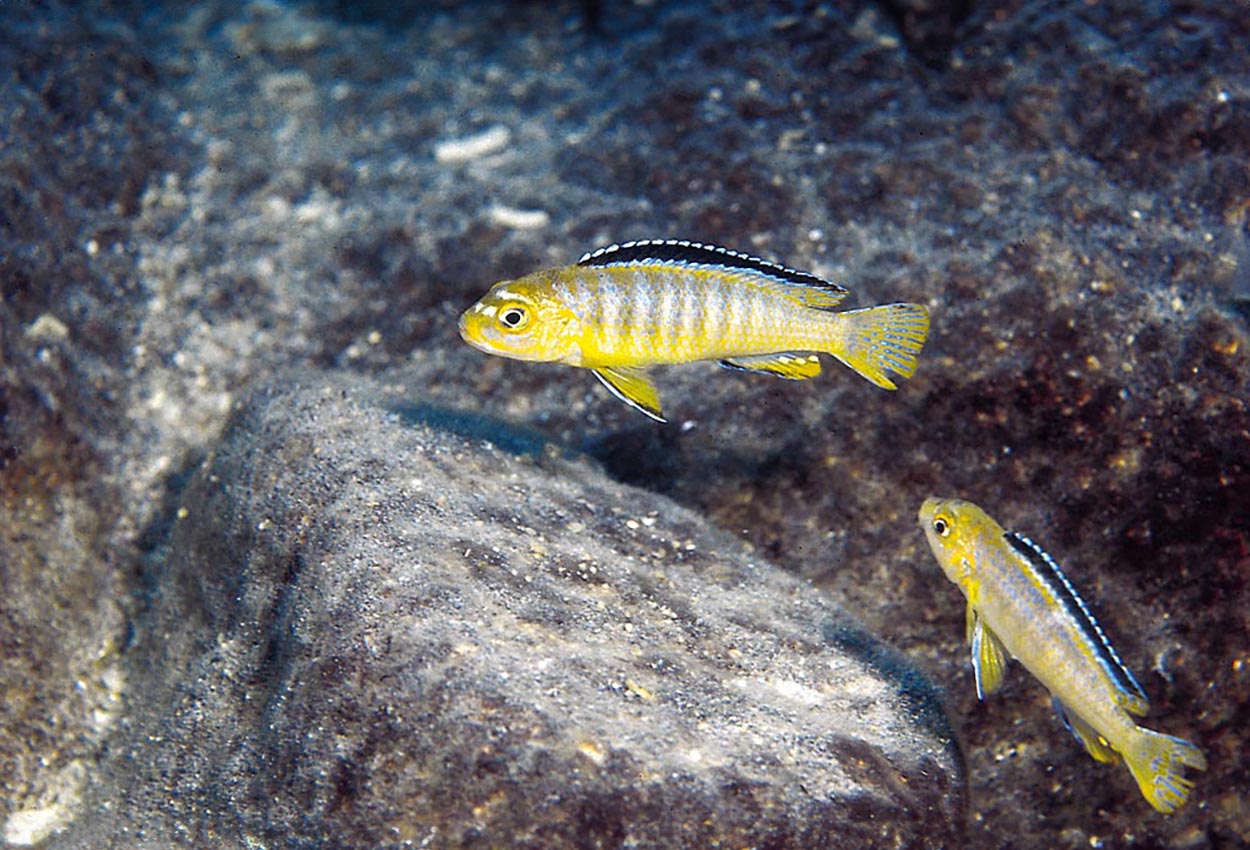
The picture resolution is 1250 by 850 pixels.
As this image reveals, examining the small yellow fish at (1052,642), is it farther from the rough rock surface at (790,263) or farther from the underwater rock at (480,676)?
the rough rock surface at (790,263)

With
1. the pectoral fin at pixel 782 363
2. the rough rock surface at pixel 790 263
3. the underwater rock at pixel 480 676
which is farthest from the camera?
the rough rock surface at pixel 790 263

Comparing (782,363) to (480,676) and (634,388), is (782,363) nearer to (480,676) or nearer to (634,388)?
(634,388)

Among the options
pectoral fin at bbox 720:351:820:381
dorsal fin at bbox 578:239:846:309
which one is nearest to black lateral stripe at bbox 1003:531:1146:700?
pectoral fin at bbox 720:351:820:381

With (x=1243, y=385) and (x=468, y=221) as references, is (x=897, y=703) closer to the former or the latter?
(x=1243, y=385)

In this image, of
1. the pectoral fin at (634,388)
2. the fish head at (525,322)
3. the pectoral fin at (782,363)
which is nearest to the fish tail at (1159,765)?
the pectoral fin at (782,363)

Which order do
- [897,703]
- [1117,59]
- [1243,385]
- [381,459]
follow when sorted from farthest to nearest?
[1117,59]
[1243,385]
[381,459]
[897,703]

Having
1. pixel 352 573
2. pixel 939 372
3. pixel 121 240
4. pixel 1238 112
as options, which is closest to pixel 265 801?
pixel 352 573
